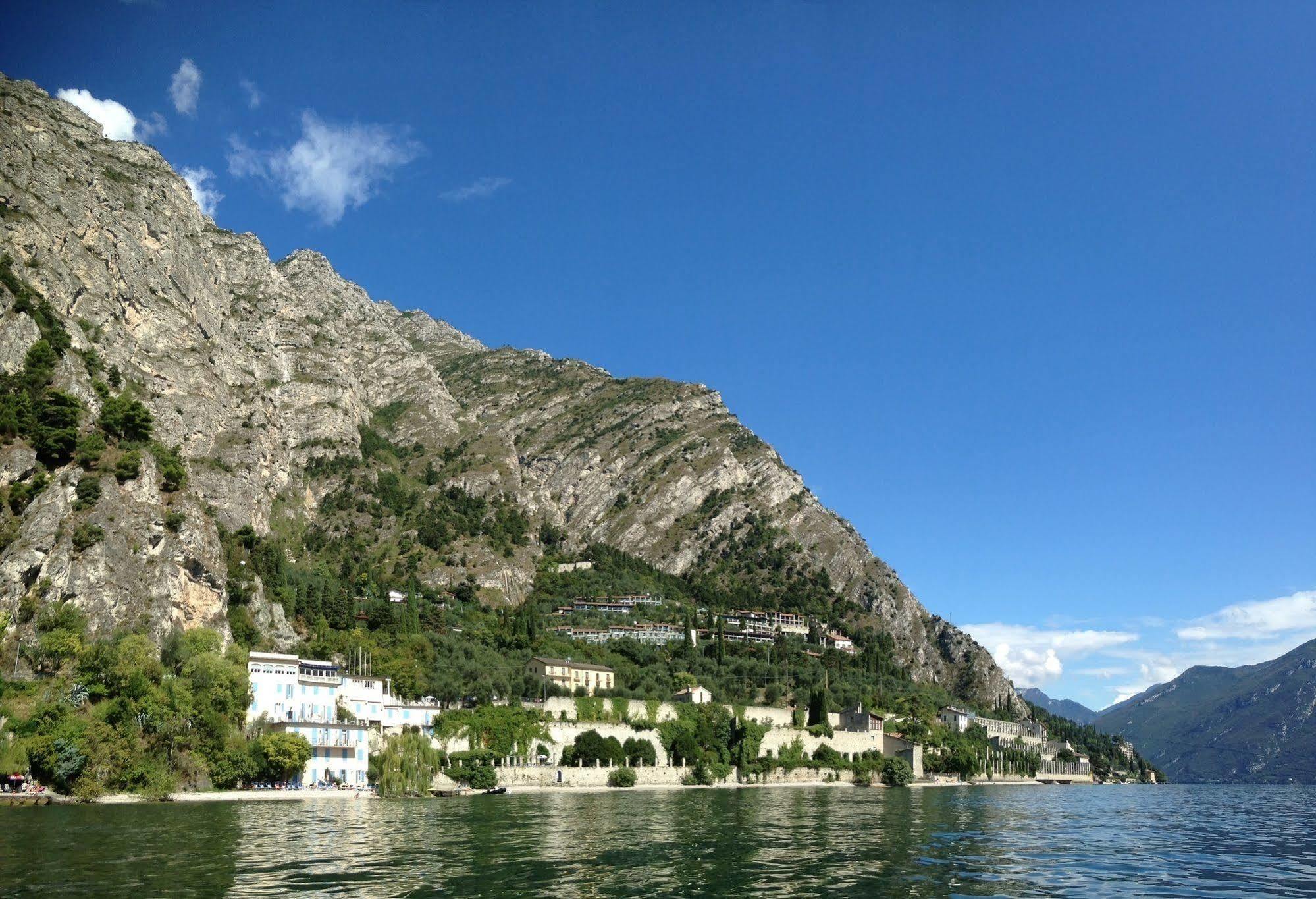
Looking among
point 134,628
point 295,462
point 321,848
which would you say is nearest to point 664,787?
point 134,628

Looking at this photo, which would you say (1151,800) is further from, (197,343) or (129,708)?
(197,343)

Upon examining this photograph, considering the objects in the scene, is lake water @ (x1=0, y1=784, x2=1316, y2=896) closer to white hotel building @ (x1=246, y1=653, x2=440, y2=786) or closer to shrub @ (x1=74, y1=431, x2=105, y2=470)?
white hotel building @ (x1=246, y1=653, x2=440, y2=786)

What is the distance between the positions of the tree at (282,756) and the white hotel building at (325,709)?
1.89 metres

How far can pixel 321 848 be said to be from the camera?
127ft

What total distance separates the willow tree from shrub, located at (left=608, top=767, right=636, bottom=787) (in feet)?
72.2

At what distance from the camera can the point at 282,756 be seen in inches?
2840

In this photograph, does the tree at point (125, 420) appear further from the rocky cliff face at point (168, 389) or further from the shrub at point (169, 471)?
the shrub at point (169, 471)

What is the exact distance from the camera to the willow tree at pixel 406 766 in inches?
2916

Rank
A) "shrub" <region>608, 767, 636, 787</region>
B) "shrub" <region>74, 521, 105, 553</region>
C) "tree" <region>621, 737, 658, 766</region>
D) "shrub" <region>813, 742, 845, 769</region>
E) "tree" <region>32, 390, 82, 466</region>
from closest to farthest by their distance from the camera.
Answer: "shrub" <region>74, 521, 105, 553</region> < "tree" <region>32, 390, 82, 466</region> < "shrub" <region>608, 767, 636, 787</region> < "tree" <region>621, 737, 658, 766</region> < "shrub" <region>813, 742, 845, 769</region>

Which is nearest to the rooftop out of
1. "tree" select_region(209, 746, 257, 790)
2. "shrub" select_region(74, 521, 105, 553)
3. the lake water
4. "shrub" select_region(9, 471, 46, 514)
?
the lake water

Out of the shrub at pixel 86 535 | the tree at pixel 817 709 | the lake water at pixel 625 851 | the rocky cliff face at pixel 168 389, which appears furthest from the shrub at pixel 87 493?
the tree at pixel 817 709

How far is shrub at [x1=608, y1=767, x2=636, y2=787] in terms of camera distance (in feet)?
315

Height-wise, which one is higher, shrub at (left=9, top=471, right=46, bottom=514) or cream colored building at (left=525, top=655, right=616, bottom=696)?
shrub at (left=9, top=471, right=46, bottom=514)

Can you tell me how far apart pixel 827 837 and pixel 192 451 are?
10380 cm
